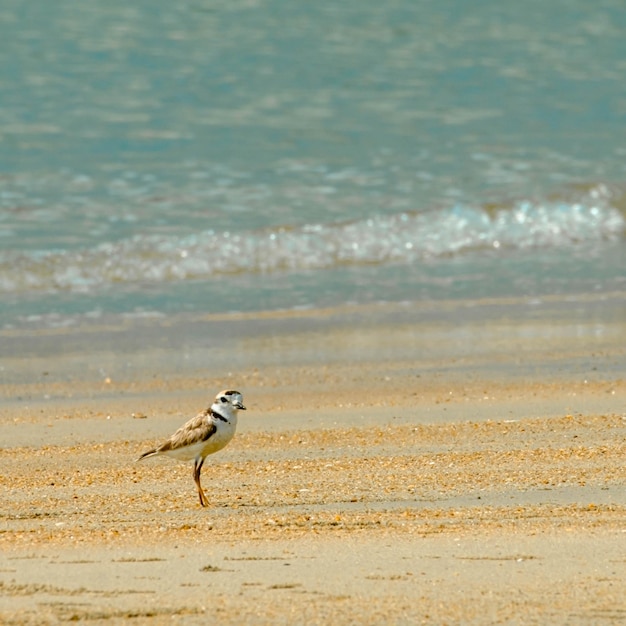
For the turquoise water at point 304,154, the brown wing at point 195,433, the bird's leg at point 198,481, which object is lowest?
the turquoise water at point 304,154

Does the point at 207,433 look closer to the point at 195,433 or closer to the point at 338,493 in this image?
the point at 195,433

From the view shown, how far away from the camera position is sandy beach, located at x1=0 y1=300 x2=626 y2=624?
13.3 ft

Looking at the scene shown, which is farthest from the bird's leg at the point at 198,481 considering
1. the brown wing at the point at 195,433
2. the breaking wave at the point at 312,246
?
the breaking wave at the point at 312,246

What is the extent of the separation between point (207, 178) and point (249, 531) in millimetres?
12453

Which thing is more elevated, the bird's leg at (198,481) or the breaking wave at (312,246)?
the bird's leg at (198,481)

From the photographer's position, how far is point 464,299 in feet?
35.6

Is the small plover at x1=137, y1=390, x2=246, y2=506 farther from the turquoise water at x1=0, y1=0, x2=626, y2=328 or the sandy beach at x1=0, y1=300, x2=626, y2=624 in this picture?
the turquoise water at x1=0, y1=0, x2=626, y2=328

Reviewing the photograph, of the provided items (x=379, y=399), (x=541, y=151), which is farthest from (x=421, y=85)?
(x=379, y=399)

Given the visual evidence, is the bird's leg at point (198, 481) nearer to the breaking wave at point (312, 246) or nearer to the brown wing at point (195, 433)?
the brown wing at point (195, 433)

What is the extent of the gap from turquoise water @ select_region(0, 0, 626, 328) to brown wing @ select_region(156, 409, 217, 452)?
204 inches

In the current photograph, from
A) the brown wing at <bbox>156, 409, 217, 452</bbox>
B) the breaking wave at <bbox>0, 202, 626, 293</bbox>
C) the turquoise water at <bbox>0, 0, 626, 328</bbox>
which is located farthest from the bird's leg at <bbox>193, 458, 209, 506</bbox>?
the breaking wave at <bbox>0, 202, 626, 293</bbox>

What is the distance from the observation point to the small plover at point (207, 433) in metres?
5.57

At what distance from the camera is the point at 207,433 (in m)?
5.57

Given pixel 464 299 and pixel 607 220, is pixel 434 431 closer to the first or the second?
pixel 464 299
